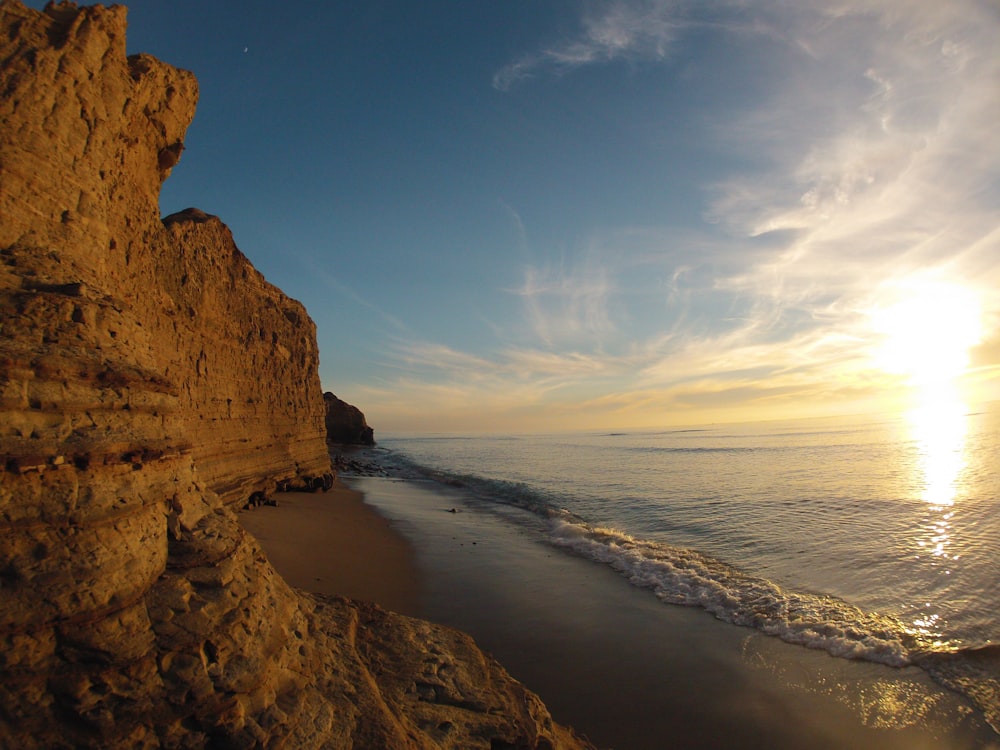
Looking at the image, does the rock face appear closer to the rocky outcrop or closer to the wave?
the wave

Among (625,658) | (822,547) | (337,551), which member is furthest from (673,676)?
(822,547)

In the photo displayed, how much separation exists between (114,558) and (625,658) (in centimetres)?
628

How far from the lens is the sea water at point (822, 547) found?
7.41 meters

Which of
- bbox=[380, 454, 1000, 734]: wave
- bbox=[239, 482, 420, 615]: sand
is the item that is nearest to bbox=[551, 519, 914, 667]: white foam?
bbox=[380, 454, 1000, 734]: wave

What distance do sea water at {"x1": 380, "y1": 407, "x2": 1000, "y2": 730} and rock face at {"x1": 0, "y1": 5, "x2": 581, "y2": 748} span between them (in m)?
5.46

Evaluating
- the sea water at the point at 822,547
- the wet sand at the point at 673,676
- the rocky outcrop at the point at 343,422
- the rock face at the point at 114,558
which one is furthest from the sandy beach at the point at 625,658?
the rocky outcrop at the point at 343,422

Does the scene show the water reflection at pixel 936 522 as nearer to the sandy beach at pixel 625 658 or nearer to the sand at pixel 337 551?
the sandy beach at pixel 625 658

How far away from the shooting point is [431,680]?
15.1ft

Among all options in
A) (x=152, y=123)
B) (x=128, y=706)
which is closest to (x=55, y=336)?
(x=128, y=706)

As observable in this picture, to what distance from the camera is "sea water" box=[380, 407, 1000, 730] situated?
7.41m

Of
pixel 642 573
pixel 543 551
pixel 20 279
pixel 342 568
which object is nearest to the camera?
pixel 20 279

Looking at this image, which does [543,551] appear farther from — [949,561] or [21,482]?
[21,482]

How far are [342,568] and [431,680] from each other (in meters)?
5.79

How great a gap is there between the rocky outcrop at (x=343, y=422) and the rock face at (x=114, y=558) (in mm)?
52876
